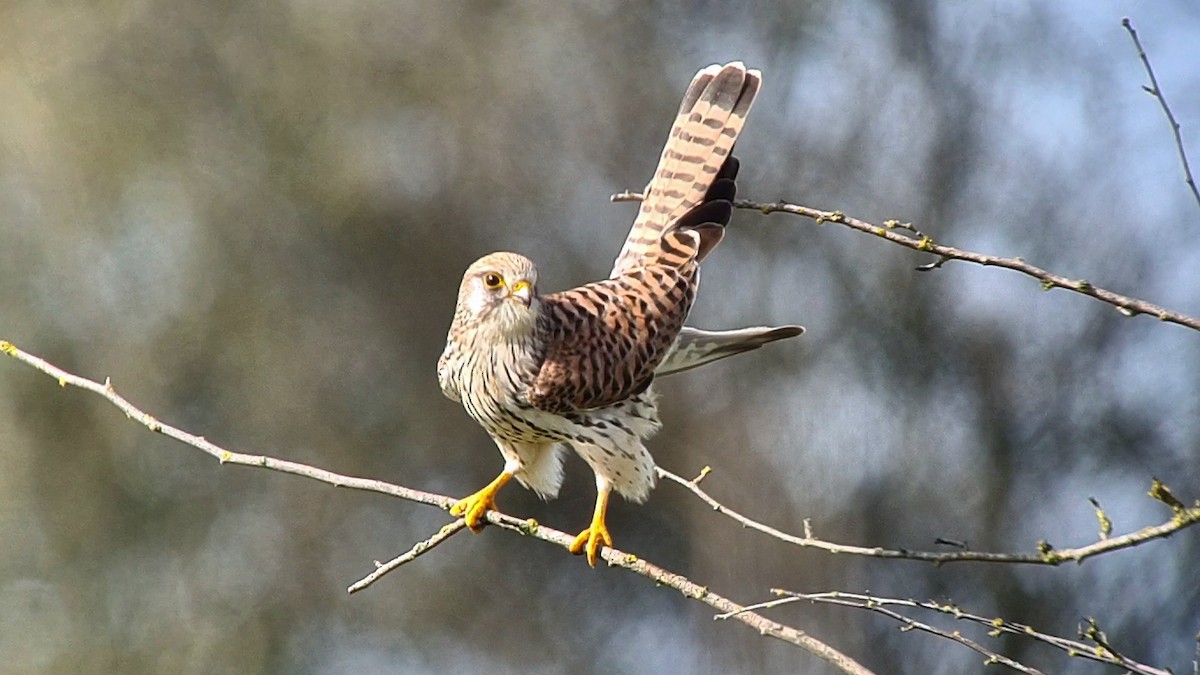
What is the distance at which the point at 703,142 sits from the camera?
3.50 metres

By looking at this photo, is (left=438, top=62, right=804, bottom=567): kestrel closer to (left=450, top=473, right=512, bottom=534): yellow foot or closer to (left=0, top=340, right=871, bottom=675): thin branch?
(left=450, top=473, right=512, bottom=534): yellow foot

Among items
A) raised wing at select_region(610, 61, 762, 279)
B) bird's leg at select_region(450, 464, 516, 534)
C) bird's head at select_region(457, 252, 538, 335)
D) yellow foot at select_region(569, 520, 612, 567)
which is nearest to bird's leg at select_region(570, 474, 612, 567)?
yellow foot at select_region(569, 520, 612, 567)

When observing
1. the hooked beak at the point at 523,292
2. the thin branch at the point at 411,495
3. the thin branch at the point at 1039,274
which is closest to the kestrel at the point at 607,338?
the hooked beak at the point at 523,292

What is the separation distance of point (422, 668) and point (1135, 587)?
450cm

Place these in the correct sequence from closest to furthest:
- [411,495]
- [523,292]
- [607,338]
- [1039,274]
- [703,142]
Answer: [1039,274], [411,495], [523,292], [607,338], [703,142]

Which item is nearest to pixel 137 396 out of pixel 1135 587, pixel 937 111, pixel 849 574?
pixel 849 574

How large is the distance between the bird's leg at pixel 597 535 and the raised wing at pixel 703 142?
1.92 feet

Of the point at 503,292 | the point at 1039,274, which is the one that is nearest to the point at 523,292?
the point at 503,292

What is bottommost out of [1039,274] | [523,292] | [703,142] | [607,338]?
[1039,274]

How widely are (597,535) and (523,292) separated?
0.61m

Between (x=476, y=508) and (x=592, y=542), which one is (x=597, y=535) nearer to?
(x=592, y=542)

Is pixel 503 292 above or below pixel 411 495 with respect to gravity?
Result: above

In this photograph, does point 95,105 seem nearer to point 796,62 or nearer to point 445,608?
point 445,608

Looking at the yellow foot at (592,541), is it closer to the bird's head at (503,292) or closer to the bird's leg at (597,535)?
the bird's leg at (597,535)
